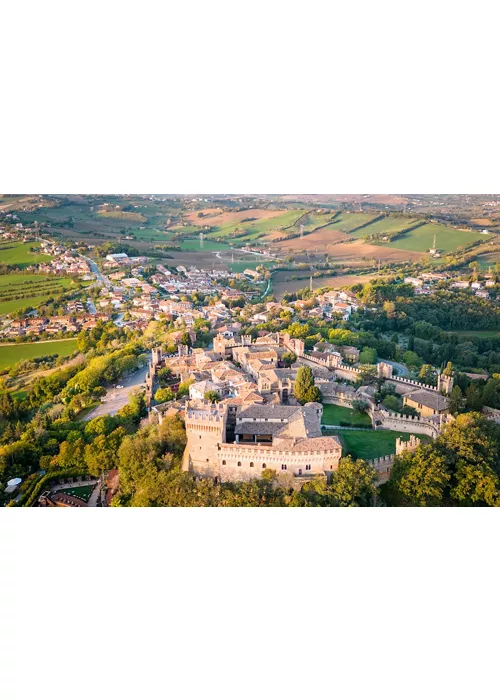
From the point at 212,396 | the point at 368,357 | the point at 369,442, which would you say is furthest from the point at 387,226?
the point at 212,396

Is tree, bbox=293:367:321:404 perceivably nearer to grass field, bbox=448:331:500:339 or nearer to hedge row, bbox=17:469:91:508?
grass field, bbox=448:331:500:339

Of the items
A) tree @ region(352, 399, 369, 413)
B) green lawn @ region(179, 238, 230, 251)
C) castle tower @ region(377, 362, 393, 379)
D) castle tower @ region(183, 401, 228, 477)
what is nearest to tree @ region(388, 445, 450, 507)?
tree @ region(352, 399, 369, 413)

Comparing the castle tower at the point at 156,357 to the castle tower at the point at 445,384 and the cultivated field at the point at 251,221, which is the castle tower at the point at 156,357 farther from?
the castle tower at the point at 445,384

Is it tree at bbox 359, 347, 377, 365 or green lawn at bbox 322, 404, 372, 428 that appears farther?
tree at bbox 359, 347, 377, 365

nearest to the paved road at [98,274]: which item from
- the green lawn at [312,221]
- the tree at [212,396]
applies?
the tree at [212,396]

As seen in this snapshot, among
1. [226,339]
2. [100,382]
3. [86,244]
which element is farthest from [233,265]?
[100,382]

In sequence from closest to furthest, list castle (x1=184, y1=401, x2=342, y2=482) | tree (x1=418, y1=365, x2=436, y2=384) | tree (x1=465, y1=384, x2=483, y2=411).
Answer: castle (x1=184, y1=401, x2=342, y2=482), tree (x1=465, y1=384, x2=483, y2=411), tree (x1=418, y1=365, x2=436, y2=384)
